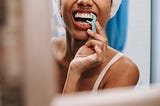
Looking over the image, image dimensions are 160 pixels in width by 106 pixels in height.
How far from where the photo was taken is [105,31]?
1196 millimetres

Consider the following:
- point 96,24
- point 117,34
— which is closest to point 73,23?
point 96,24

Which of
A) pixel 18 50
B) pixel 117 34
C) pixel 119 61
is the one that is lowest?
pixel 119 61

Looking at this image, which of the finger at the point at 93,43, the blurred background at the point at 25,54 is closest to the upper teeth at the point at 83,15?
the finger at the point at 93,43

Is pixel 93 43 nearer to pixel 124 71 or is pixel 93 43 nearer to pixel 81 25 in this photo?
pixel 81 25

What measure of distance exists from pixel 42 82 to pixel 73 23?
692 millimetres

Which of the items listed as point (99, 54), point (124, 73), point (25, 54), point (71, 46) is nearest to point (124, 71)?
point (124, 73)

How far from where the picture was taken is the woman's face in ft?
3.65

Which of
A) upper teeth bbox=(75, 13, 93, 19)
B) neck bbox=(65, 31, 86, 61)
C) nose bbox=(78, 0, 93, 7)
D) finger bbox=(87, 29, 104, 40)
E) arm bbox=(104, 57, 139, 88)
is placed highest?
nose bbox=(78, 0, 93, 7)

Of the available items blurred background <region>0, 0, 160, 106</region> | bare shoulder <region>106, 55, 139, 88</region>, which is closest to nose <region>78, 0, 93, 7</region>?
bare shoulder <region>106, 55, 139, 88</region>

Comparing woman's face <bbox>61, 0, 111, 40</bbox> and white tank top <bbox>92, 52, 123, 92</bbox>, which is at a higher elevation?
woman's face <bbox>61, 0, 111, 40</bbox>

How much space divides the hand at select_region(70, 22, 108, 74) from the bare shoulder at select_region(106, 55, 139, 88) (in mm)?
84

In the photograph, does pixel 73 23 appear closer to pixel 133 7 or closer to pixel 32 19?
pixel 133 7

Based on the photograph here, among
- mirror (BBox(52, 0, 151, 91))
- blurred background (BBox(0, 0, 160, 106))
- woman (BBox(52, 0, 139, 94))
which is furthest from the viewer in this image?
mirror (BBox(52, 0, 151, 91))

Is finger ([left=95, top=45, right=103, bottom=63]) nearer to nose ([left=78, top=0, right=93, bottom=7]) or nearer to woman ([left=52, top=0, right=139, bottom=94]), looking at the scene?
woman ([left=52, top=0, right=139, bottom=94])
